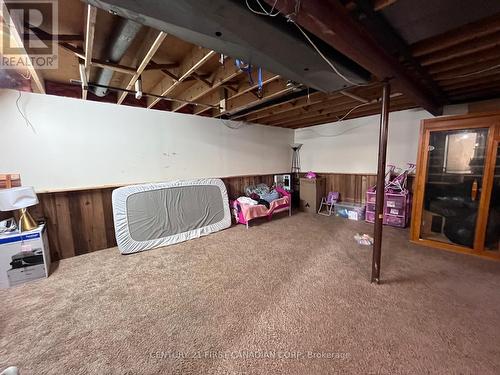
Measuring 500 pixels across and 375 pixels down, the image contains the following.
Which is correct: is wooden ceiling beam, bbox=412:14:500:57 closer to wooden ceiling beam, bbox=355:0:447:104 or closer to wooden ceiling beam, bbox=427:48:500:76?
wooden ceiling beam, bbox=355:0:447:104

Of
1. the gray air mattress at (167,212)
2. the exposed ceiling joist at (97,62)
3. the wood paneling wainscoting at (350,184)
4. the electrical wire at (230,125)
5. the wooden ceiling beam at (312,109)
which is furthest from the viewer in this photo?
the wood paneling wainscoting at (350,184)

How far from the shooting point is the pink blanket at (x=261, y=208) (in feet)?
12.5

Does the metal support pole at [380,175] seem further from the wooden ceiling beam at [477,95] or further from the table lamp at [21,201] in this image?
the table lamp at [21,201]

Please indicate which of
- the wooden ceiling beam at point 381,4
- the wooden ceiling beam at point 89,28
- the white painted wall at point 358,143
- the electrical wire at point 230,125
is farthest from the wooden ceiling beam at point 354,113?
the wooden ceiling beam at point 89,28

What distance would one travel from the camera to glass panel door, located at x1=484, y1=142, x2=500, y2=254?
2583 mm

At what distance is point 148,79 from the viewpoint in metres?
2.81

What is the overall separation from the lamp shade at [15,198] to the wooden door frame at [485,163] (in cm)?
507

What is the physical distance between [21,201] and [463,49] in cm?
460

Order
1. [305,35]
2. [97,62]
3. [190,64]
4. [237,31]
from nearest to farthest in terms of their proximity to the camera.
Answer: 1. [237,31]
2. [305,35]
3. [97,62]
4. [190,64]

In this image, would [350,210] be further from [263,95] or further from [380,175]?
[263,95]

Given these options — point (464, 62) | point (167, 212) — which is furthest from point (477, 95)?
point (167, 212)

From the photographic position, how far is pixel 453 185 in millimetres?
2936

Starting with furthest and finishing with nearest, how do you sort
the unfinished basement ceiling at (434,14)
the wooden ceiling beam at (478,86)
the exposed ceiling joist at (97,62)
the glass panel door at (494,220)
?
the glass panel door at (494,220) < the wooden ceiling beam at (478,86) < the exposed ceiling joist at (97,62) < the unfinished basement ceiling at (434,14)

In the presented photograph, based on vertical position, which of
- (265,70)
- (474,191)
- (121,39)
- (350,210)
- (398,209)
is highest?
(121,39)
